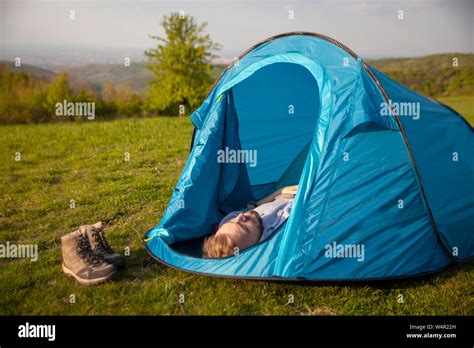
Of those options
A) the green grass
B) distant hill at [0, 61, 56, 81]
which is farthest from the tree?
the green grass

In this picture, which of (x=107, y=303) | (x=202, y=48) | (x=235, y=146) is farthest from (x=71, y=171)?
(x=202, y=48)

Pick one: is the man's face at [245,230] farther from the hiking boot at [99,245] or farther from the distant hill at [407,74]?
the distant hill at [407,74]

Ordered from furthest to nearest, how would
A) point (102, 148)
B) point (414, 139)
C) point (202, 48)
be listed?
point (202, 48), point (102, 148), point (414, 139)

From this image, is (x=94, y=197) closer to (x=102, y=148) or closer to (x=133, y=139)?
(x=102, y=148)

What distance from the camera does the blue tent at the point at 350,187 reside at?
11.2 ft

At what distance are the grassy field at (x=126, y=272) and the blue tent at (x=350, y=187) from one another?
144mm

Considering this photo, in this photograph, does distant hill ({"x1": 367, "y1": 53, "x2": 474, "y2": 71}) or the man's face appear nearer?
the man's face

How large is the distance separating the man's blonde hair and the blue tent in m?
0.08

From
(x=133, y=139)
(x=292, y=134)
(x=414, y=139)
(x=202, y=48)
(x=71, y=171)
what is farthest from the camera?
(x=202, y=48)

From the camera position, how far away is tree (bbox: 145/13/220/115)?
55.6 feet

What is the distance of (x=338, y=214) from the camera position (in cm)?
343

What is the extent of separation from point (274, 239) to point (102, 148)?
19.1 feet

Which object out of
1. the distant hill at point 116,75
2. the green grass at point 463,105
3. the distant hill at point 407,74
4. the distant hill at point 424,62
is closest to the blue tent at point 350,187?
the distant hill at point 407,74

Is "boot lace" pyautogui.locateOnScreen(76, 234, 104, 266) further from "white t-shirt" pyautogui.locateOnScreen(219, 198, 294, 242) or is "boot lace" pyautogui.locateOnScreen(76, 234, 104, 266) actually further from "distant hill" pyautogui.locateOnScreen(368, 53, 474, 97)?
"distant hill" pyautogui.locateOnScreen(368, 53, 474, 97)
